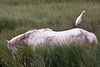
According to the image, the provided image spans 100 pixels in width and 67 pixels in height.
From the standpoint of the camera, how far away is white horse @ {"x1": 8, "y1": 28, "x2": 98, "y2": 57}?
2838 mm

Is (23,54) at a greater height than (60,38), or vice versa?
(60,38)

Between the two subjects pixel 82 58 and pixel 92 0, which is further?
pixel 92 0

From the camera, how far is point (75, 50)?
2.52 metres

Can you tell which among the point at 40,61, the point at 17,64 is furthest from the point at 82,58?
the point at 17,64

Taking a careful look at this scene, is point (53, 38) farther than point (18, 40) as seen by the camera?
No

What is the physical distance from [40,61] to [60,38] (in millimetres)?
794

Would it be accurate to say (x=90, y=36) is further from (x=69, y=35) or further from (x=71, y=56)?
(x=71, y=56)

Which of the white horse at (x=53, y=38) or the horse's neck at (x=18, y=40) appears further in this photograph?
the horse's neck at (x=18, y=40)

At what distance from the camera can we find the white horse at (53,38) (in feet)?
9.31

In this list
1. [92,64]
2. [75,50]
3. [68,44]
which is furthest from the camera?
[68,44]

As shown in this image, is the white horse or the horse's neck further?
the horse's neck

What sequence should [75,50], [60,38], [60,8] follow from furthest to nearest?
[60,8] → [60,38] → [75,50]

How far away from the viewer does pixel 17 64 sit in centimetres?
237

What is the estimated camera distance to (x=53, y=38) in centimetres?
294
